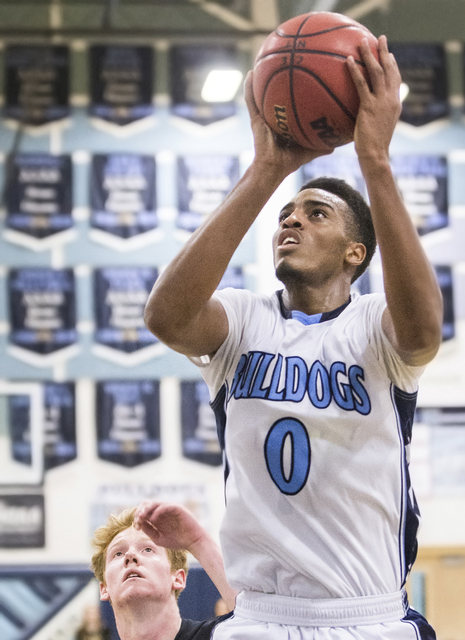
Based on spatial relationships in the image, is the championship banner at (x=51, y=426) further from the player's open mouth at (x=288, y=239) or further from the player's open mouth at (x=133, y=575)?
the player's open mouth at (x=288, y=239)

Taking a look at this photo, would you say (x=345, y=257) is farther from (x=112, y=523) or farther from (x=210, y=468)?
(x=210, y=468)

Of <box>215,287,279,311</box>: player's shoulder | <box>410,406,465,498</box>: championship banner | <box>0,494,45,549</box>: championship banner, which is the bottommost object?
<box>0,494,45,549</box>: championship banner

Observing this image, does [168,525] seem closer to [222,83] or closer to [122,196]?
[122,196]

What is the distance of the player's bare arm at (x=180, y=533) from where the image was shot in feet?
7.14

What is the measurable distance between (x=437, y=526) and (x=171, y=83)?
3417 mm

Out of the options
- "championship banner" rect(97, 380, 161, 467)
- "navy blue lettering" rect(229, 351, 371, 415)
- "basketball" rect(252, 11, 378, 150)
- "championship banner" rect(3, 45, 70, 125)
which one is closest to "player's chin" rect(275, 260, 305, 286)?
"navy blue lettering" rect(229, 351, 371, 415)

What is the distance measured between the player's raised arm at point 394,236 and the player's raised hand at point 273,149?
25 centimetres

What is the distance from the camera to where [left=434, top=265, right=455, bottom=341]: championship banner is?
502 centimetres

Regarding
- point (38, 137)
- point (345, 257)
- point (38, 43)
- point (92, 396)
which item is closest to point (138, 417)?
point (92, 396)

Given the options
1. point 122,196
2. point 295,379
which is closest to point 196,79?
point 122,196

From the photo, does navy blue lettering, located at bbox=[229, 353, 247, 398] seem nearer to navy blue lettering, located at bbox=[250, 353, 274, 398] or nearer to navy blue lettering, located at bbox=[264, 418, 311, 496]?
navy blue lettering, located at bbox=[250, 353, 274, 398]

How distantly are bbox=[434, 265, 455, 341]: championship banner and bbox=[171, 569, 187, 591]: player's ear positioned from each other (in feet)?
9.23

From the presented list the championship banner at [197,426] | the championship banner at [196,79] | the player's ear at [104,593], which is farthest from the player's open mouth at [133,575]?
the championship banner at [196,79]

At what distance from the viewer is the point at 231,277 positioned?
4.97 m
